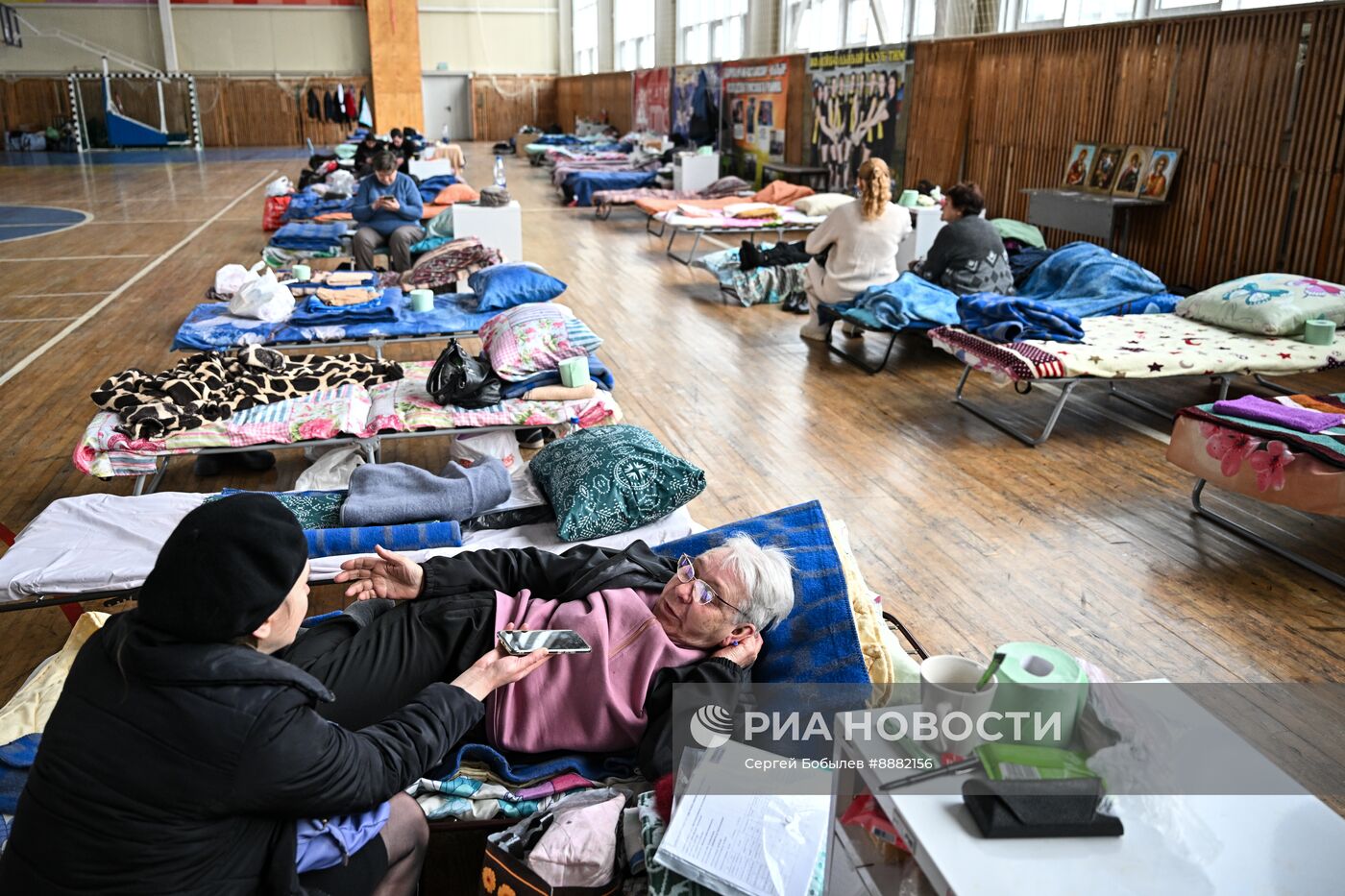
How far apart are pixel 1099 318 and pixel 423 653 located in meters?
4.34

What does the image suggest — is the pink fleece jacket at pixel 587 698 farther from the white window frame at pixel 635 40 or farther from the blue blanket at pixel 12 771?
the white window frame at pixel 635 40

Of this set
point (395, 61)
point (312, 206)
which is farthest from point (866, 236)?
point (395, 61)

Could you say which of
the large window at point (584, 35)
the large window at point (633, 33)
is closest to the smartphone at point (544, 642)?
the large window at point (633, 33)

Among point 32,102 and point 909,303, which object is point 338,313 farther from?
point 32,102

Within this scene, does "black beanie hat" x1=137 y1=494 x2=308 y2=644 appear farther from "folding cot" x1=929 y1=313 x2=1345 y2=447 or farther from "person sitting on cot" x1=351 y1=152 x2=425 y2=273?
"person sitting on cot" x1=351 y1=152 x2=425 y2=273

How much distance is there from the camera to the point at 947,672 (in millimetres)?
1717

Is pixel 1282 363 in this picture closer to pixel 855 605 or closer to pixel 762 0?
pixel 855 605

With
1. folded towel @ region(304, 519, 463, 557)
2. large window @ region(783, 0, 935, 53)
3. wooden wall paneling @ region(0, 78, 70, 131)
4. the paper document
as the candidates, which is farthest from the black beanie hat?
wooden wall paneling @ region(0, 78, 70, 131)

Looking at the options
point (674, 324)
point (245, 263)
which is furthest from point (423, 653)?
point (245, 263)

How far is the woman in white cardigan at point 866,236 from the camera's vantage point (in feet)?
20.0

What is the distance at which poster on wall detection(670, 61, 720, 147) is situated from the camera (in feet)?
45.0

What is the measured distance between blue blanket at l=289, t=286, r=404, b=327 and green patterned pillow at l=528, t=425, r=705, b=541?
2579 millimetres

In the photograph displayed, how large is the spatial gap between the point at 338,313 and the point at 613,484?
2920 millimetres

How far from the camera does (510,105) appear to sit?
23.9 meters
